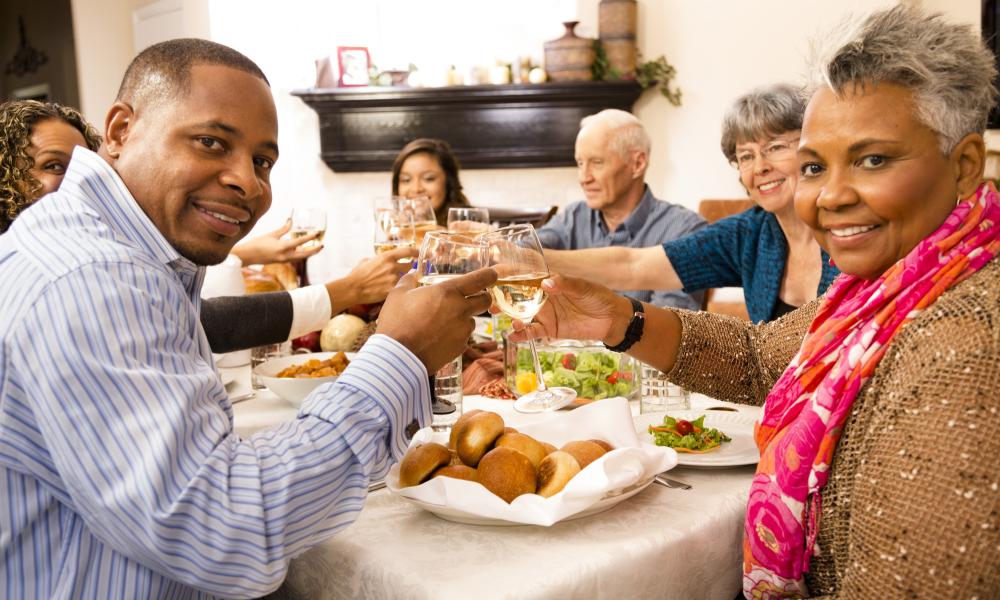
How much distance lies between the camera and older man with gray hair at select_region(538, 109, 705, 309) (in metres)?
3.60

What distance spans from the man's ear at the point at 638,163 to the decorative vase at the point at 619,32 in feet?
6.05

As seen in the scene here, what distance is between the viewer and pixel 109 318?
85 cm

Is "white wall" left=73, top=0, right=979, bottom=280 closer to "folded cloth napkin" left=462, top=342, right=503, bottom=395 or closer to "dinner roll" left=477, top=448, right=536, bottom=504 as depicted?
"folded cloth napkin" left=462, top=342, right=503, bottom=395

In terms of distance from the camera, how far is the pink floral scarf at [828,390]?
1.04 metres

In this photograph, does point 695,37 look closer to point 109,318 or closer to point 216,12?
point 216,12

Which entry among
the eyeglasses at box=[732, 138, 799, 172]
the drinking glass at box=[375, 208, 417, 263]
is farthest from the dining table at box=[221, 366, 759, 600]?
the eyeglasses at box=[732, 138, 799, 172]

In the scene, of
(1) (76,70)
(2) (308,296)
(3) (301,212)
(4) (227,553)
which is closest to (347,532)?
(4) (227,553)

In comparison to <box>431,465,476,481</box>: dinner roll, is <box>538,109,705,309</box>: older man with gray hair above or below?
above

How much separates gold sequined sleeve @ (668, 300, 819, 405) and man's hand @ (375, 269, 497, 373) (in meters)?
0.67

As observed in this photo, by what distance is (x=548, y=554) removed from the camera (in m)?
1.06

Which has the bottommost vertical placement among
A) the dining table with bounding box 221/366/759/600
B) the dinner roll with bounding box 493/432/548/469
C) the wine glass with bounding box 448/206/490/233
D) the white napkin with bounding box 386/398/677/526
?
the dining table with bounding box 221/366/759/600

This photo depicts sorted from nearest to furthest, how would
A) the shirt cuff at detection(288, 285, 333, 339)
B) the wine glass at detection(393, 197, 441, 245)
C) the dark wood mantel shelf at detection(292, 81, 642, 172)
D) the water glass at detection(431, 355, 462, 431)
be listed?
the water glass at detection(431, 355, 462, 431), the shirt cuff at detection(288, 285, 333, 339), the wine glass at detection(393, 197, 441, 245), the dark wood mantel shelf at detection(292, 81, 642, 172)

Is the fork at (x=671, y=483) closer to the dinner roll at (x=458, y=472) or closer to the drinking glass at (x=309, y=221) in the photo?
the dinner roll at (x=458, y=472)

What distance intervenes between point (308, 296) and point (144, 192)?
3.47 ft
